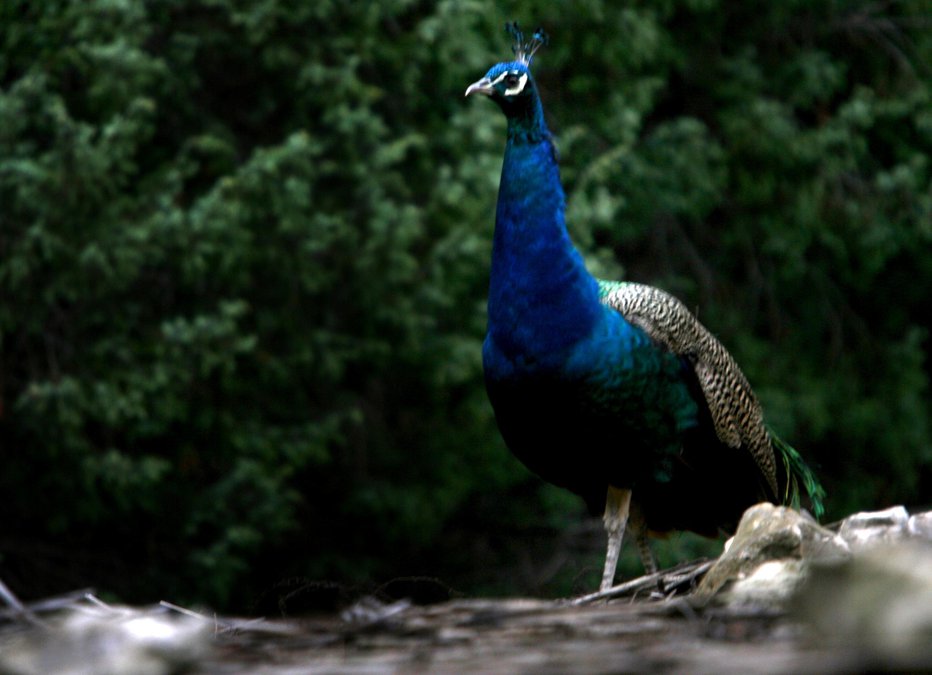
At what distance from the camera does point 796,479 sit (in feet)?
15.9

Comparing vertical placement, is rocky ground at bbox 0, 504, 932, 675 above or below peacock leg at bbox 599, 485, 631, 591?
below

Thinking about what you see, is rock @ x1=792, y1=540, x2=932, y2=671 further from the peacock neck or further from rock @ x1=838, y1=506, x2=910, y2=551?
the peacock neck

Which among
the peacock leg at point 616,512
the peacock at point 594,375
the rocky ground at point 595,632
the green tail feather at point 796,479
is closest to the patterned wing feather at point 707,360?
the peacock at point 594,375

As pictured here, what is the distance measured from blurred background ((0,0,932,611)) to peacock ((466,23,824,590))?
4.08 ft

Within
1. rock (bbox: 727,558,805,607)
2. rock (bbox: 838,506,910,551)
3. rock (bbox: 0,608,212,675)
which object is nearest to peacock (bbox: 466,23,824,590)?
rock (bbox: 838,506,910,551)

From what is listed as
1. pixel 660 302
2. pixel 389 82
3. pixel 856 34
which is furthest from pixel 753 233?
pixel 660 302

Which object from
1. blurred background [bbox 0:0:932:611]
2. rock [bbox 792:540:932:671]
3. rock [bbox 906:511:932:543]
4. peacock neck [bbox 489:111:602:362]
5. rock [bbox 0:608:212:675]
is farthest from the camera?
blurred background [bbox 0:0:932:611]

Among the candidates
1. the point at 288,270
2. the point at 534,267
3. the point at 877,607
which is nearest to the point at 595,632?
the point at 877,607

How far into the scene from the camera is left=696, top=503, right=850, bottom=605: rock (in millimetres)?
2621

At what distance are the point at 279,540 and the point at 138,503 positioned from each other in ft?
2.22

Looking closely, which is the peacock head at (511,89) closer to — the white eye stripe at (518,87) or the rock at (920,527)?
the white eye stripe at (518,87)

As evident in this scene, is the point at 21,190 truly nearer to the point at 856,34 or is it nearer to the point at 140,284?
the point at 140,284

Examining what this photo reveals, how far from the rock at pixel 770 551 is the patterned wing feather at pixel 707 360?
1.42 meters

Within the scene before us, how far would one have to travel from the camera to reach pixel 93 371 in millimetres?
6570
